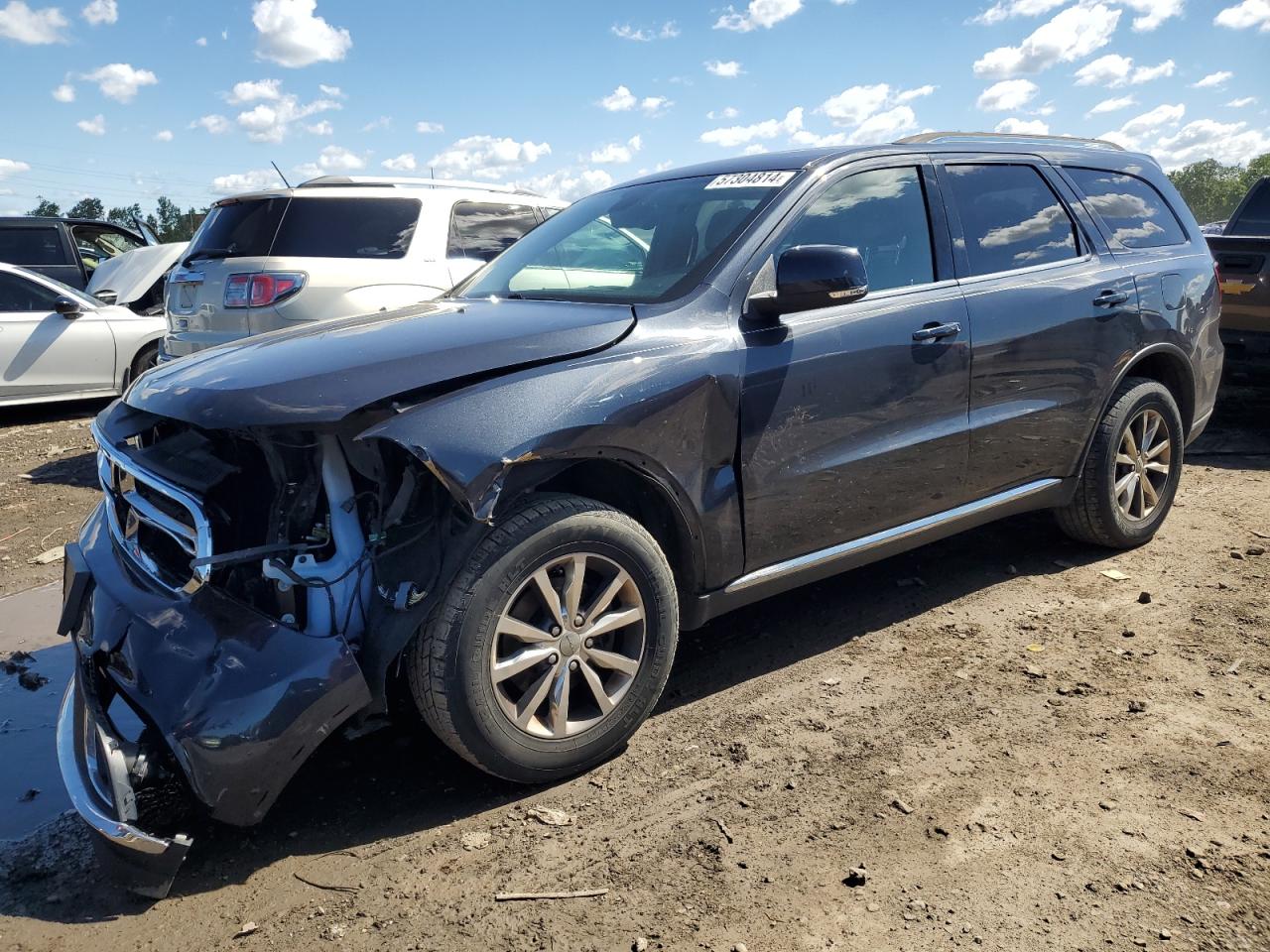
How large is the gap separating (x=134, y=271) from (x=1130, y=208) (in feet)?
32.1

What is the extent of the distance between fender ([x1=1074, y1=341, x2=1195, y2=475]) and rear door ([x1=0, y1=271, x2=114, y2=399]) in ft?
28.4

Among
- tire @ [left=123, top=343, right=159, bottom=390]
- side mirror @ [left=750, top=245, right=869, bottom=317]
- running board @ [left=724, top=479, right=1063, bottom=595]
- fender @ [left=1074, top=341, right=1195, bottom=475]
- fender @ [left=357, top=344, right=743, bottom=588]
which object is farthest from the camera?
tire @ [left=123, top=343, right=159, bottom=390]

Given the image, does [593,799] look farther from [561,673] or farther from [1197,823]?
[1197,823]

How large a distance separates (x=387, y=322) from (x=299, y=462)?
2.52 ft

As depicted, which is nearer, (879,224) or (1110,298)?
(879,224)

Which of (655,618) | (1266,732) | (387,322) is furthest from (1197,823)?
(387,322)

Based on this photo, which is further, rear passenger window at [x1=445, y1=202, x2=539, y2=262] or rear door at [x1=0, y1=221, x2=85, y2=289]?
rear door at [x1=0, y1=221, x2=85, y2=289]

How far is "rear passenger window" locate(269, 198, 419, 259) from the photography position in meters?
6.35

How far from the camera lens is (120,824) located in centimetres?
→ 233

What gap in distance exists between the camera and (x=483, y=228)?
7113 mm

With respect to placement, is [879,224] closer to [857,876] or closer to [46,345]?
[857,876]

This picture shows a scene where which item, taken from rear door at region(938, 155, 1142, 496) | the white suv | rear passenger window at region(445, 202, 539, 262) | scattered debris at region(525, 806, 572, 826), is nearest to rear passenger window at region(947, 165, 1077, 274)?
rear door at region(938, 155, 1142, 496)

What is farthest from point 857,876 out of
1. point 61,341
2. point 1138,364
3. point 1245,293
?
point 61,341

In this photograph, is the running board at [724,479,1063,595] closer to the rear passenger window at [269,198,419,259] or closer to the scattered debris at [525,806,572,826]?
the scattered debris at [525,806,572,826]
